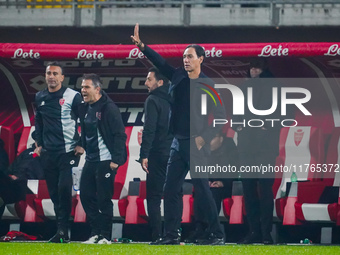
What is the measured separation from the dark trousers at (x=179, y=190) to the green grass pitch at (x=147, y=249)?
0.30 meters

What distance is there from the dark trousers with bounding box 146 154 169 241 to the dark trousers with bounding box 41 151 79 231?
0.91m

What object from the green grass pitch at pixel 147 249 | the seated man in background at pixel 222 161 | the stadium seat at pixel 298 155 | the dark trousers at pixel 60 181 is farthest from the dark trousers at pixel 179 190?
the stadium seat at pixel 298 155

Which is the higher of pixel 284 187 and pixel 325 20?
pixel 325 20

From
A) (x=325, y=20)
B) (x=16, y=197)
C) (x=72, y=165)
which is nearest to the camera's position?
(x=72, y=165)

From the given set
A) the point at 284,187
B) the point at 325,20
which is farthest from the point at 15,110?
the point at 325,20

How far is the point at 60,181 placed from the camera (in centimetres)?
983

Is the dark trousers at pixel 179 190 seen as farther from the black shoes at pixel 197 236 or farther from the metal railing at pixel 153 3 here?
the metal railing at pixel 153 3

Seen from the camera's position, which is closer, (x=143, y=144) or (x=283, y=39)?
(x=143, y=144)

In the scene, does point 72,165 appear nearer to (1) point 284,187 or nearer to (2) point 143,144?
(2) point 143,144

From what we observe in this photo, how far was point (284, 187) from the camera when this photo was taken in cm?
1041

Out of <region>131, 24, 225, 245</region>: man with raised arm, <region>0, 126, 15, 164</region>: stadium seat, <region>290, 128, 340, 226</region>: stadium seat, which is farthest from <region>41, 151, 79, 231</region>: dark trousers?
<region>290, 128, 340, 226</region>: stadium seat

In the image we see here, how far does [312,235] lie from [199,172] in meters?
2.25

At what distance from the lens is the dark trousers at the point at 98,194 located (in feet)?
31.1

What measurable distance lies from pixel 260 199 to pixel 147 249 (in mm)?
1665
